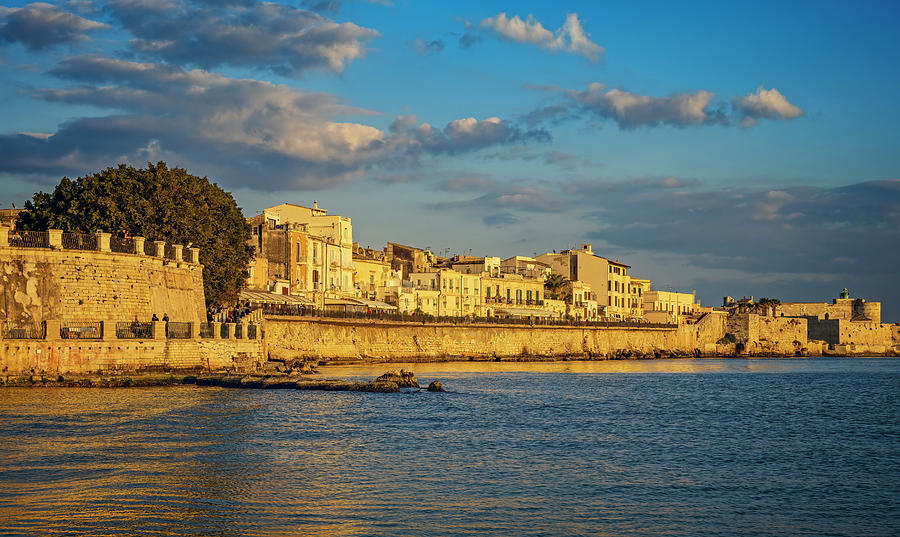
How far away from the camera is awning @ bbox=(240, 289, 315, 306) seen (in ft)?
191

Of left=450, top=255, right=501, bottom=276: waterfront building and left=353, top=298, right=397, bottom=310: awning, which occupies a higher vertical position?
left=450, top=255, right=501, bottom=276: waterfront building

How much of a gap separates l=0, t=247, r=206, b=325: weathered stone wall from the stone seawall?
1171cm

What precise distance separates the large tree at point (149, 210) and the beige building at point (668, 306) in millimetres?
72326

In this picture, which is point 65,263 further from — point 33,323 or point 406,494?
point 406,494

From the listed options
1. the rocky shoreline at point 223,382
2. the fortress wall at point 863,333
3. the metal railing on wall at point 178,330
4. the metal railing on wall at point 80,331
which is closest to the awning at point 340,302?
the rocky shoreline at point 223,382

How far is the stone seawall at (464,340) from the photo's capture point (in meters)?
56.9

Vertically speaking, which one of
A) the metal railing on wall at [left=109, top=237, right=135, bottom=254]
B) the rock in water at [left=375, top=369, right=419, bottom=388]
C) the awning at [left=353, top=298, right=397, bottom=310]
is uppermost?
the metal railing on wall at [left=109, top=237, right=135, bottom=254]

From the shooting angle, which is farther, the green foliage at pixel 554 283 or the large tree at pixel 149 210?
the green foliage at pixel 554 283

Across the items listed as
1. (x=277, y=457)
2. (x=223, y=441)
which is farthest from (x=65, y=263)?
(x=277, y=457)

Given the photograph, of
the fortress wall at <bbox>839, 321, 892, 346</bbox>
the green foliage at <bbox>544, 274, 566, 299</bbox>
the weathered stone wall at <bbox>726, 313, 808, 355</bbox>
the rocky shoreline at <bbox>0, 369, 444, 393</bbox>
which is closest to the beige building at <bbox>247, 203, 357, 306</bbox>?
the rocky shoreline at <bbox>0, 369, 444, 393</bbox>

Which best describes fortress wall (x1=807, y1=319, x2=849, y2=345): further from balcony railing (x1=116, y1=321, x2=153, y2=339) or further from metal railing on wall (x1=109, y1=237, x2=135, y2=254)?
balcony railing (x1=116, y1=321, x2=153, y2=339)

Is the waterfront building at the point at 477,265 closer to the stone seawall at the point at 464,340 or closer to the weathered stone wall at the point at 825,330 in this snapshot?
the stone seawall at the point at 464,340

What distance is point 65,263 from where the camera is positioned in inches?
1556

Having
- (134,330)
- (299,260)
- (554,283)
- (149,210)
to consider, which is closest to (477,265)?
(554,283)
